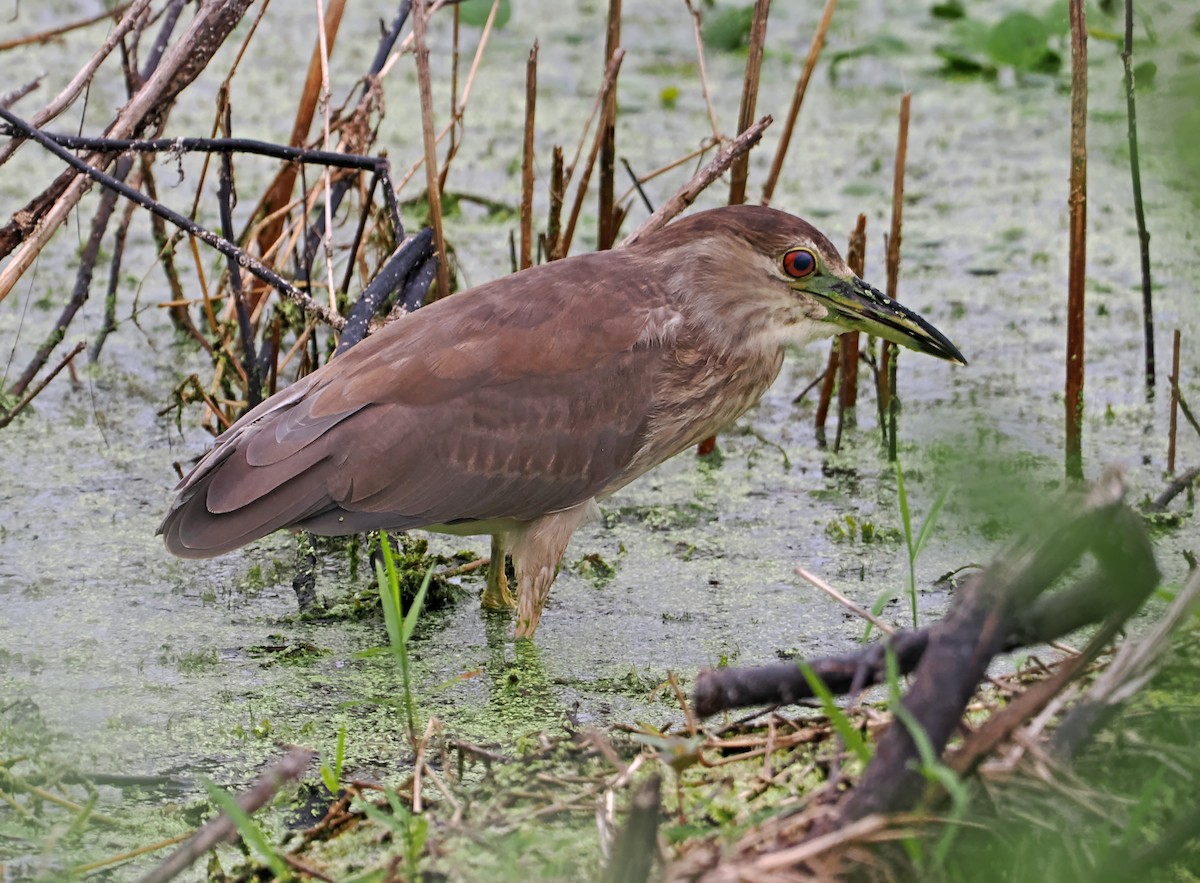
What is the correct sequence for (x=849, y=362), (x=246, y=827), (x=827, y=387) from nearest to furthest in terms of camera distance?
1. (x=246, y=827)
2. (x=827, y=387)
3. (x=849, y=362)

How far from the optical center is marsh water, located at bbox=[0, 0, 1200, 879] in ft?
10.1

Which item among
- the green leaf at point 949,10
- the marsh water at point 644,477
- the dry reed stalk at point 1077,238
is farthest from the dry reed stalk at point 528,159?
the green leaf at point 949,10

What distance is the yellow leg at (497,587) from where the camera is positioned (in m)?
3.79

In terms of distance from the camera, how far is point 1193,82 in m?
1.41

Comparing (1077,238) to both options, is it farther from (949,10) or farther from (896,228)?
(949,10)

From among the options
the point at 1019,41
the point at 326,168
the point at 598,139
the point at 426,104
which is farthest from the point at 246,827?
the point at 1019,41

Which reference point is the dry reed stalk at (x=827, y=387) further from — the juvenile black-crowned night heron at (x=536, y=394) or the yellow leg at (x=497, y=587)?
the yellow leg at (x=497, y=587)

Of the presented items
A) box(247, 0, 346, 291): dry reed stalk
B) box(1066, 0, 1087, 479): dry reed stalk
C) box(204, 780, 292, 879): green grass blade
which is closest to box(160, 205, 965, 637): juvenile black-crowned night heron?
box(1066, 0, 1087, 479): dry reed stalk

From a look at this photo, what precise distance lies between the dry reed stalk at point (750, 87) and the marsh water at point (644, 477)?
0.85 meters

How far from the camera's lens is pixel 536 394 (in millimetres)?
3410

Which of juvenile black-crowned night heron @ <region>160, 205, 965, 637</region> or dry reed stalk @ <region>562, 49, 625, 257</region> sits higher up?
dry reed stalk @ <region>562, 49, 625, 257</region>

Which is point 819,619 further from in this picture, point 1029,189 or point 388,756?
point 1029,189

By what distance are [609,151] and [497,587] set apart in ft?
4.66

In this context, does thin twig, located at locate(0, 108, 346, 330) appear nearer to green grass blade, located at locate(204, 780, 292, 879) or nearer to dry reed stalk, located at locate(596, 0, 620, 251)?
dry reed stalk, located at locate(596, 0, 620, 251)
